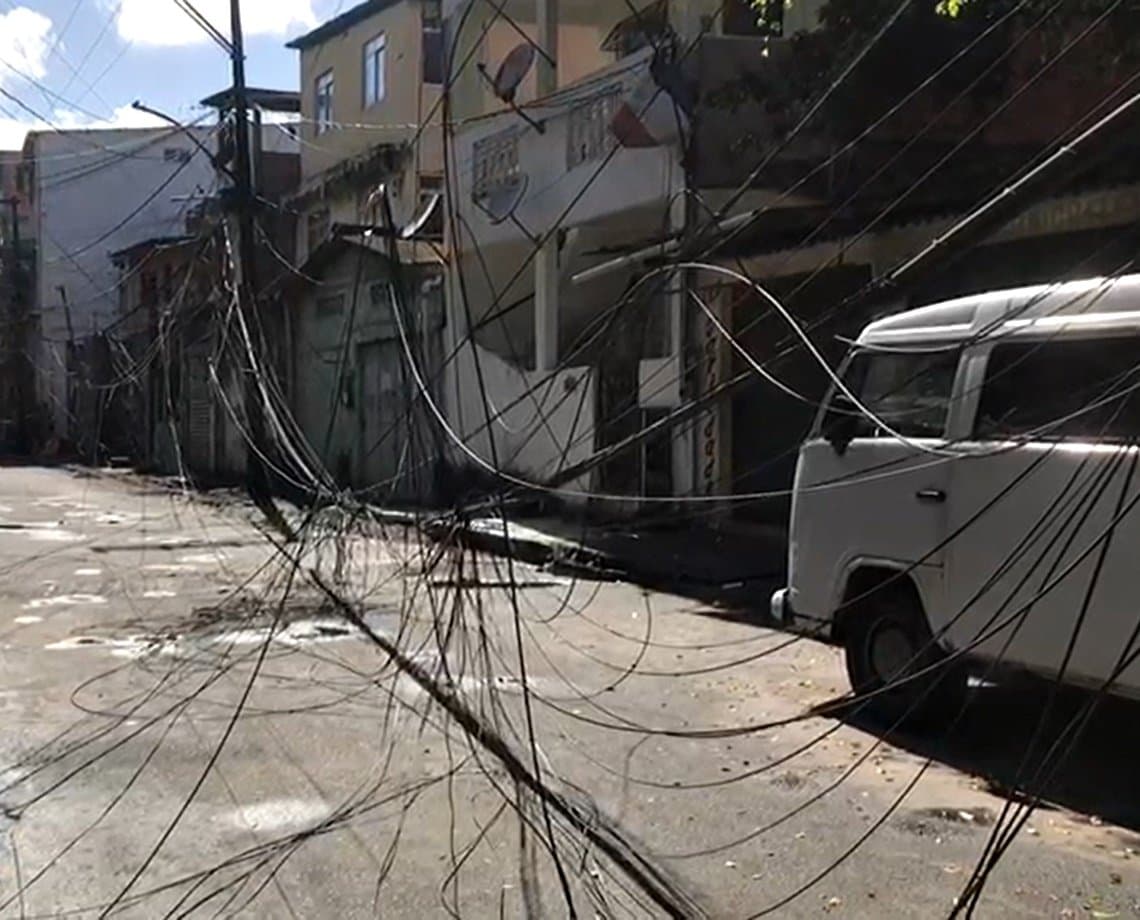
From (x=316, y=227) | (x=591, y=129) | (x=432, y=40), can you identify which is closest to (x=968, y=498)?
(x=591, y=129)

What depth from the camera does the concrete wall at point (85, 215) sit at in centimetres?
5000

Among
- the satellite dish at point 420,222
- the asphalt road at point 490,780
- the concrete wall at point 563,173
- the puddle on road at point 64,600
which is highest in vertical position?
the concrete wall at point 563,173

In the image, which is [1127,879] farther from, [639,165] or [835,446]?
[639,165]

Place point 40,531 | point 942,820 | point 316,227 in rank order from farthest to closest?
1. point 316,227
2. point 40,531
3. point 942,820

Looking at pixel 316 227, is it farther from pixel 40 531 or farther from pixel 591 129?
pixel 591 129

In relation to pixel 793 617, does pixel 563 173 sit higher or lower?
higher

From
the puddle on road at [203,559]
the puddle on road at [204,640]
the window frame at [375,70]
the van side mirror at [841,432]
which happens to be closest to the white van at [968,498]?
the van side mirror at [841,432]

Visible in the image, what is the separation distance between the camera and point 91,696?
28.2ft

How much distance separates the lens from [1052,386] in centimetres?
640

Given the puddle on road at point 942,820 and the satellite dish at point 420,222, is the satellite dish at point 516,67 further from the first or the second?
the puddle on road at point 942,820

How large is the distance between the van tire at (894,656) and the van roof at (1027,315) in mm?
1355

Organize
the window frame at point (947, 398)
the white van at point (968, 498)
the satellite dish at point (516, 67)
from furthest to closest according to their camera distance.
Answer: the satellite dish at point (516, 67) → the window frame at point (947, 398) → the white van at point (968, 498)

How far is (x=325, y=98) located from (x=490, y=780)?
1246 inches

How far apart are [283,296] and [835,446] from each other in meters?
21.5
